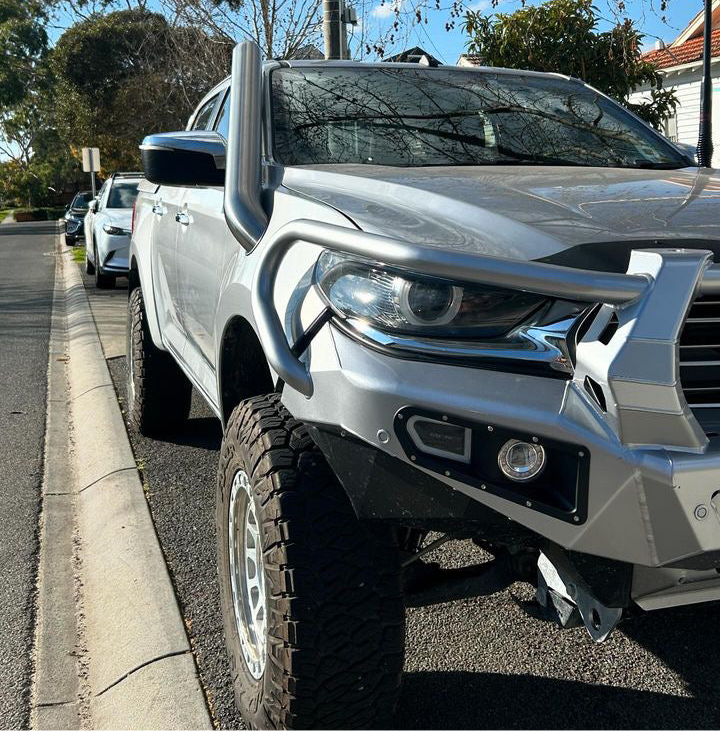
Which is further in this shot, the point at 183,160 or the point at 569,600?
the point at 183,160

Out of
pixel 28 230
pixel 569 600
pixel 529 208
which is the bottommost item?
pixel 28 230

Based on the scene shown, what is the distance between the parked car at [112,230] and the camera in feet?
45.1

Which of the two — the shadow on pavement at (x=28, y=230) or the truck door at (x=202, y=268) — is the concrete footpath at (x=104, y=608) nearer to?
the truck door at (x=202, y=268)

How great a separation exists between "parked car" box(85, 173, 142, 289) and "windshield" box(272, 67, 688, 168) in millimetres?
9975

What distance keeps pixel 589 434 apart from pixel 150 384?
360cm

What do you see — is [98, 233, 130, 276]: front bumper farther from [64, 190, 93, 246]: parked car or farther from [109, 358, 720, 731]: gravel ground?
[64, 190, 93, 246]: parked car

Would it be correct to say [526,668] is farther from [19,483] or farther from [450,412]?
[19,483]

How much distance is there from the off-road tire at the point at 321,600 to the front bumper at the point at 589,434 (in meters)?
0.14

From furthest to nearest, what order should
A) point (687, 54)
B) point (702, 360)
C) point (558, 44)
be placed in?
point (687, 54) → point (558, 44) → point (702, 360)

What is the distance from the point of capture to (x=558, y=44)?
384 inches

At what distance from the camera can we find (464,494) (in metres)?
2.01

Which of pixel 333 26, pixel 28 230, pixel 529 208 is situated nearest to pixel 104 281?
A: pixel 333 26

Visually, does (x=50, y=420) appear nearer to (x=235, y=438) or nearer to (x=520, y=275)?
(x=235, y=438)

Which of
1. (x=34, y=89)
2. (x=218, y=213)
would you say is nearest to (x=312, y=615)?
(x=218, y=213)
